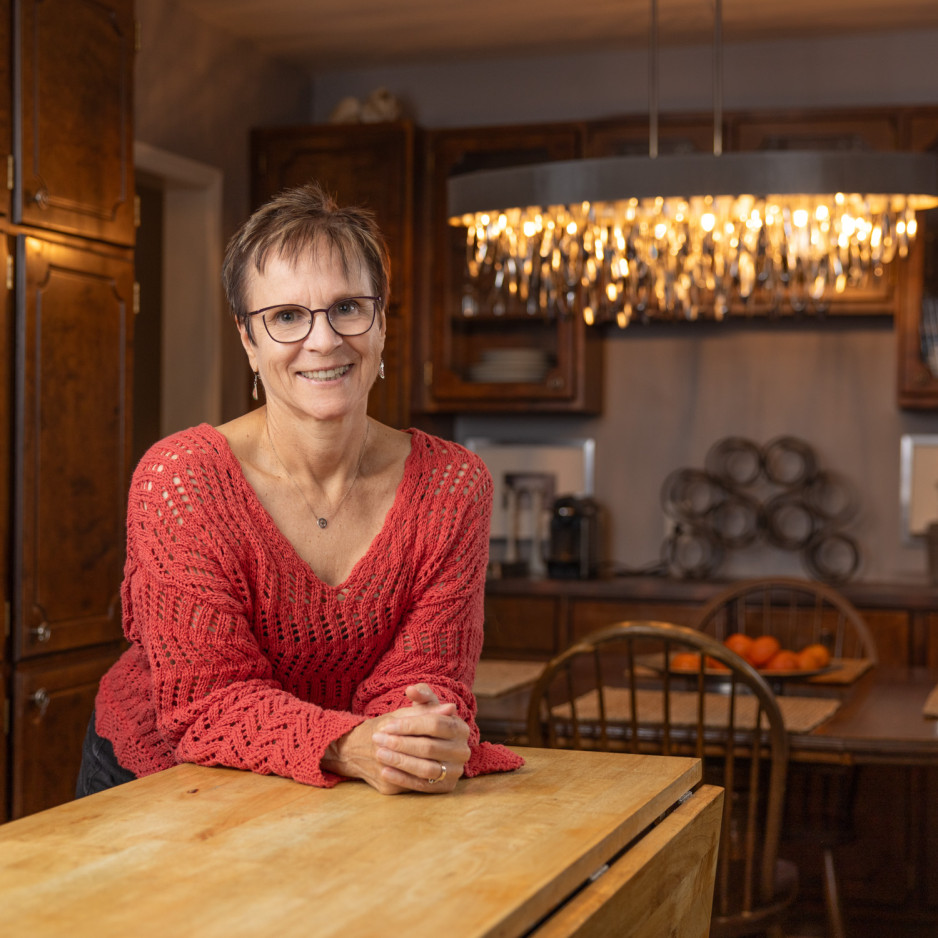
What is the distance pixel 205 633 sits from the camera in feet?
4.31

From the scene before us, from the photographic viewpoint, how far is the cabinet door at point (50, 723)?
2.72 meters

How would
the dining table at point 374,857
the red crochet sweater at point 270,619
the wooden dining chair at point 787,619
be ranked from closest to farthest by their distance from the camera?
1. the dining table at point 374,857
2. the red crochet sweater at point 270,619
3. the wooden dining chair at point 787,619

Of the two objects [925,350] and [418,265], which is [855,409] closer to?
[925,350]

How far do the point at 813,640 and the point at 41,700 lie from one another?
7.70ft

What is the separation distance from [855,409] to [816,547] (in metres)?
0.52

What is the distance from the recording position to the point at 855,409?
14.9ft

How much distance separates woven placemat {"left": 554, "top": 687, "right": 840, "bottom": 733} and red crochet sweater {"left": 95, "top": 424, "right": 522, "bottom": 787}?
1.06m

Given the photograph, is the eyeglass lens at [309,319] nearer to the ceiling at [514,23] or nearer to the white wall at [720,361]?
the ceiling at [514,23]

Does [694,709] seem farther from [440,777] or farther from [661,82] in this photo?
[661,82]

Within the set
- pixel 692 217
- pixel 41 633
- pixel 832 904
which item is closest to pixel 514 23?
pixel 692 217

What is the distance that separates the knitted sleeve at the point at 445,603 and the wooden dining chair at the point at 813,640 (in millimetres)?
1198

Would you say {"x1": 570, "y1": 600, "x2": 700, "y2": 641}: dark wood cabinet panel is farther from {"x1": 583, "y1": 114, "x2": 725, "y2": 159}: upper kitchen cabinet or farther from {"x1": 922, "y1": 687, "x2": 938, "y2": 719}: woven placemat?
{"x1": 583, "y1": 114, "x2": 725, "y2": 159}: upper kitchen cabinet

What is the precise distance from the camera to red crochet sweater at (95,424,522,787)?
131cm

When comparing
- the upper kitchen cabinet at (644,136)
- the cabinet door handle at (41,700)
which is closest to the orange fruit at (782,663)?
the cabinet door handle at (41,700)
